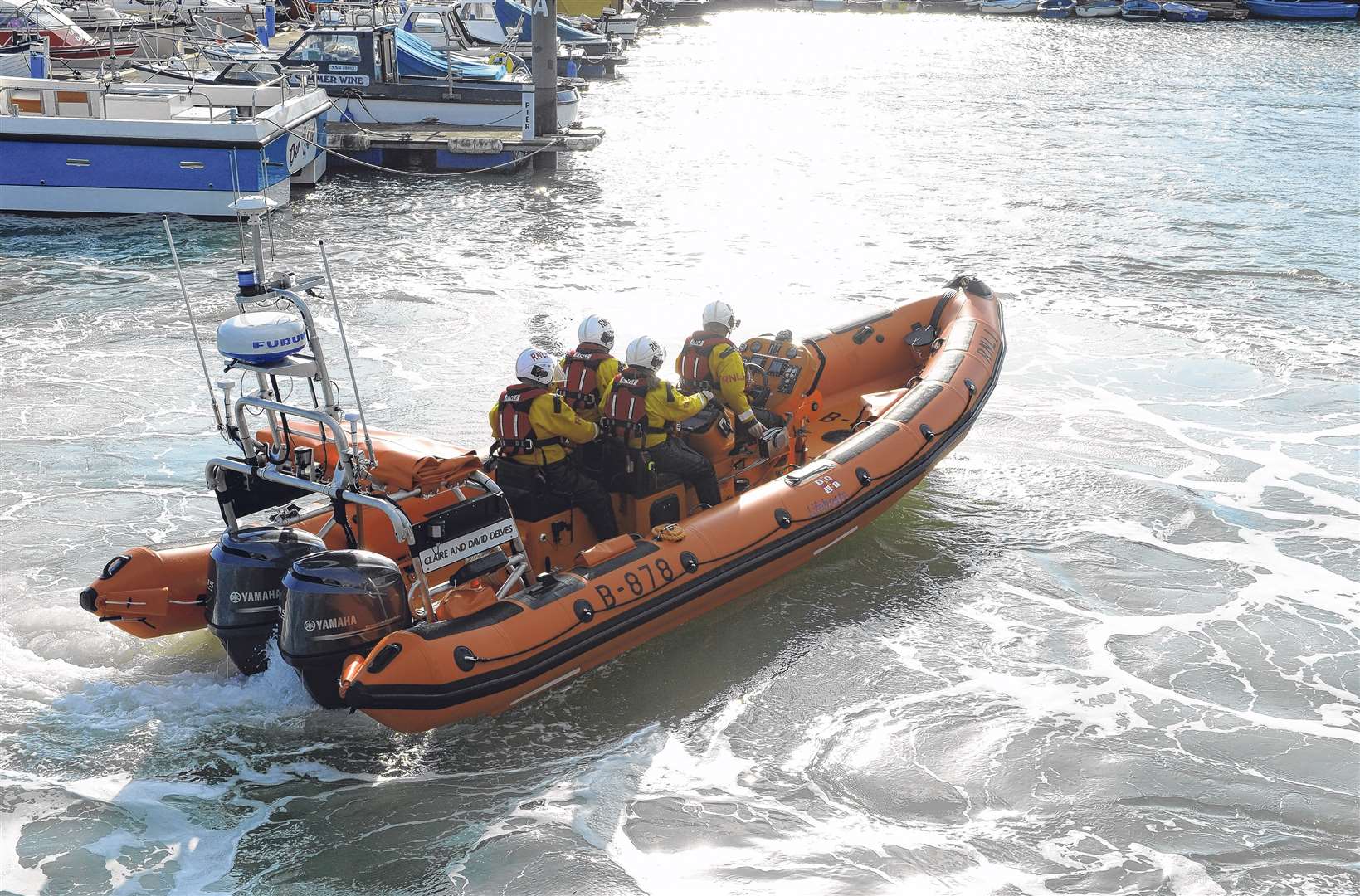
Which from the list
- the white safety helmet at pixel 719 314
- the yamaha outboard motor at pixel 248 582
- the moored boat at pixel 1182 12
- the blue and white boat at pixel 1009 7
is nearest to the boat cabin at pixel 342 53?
the white safety helmet at pixel 719 314

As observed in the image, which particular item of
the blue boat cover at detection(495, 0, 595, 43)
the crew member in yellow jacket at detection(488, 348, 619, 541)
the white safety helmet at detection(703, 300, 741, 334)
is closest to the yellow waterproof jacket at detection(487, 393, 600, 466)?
the crew member in yellow jacket at detection(488, 348, 619, 541)

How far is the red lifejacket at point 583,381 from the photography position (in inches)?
210

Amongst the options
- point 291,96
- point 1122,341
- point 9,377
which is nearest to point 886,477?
point 1122,341

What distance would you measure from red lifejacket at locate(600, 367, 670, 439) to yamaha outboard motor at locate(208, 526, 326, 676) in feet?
4.49

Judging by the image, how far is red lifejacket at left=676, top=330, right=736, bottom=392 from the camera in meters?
5.84

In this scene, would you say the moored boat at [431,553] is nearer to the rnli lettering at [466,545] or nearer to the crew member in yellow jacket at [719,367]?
the rnli lettering at [466,545]

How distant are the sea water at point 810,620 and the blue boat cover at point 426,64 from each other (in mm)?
2977

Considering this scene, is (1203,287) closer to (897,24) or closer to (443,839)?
(443,839)

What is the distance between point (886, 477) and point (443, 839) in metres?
2.73

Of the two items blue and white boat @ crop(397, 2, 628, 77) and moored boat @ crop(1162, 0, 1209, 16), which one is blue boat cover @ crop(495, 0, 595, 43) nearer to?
blue and white boat @ crop(397, 2, 628, 77)

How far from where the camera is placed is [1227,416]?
825 cm

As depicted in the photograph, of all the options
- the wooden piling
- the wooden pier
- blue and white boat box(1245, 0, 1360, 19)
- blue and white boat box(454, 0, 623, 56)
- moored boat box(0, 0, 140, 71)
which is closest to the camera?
the wooden piling

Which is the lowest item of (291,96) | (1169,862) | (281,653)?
(1169,862)

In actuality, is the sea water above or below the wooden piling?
below
